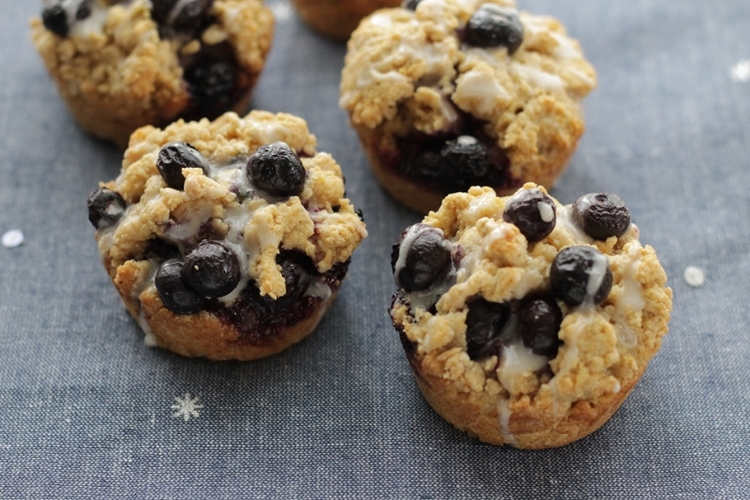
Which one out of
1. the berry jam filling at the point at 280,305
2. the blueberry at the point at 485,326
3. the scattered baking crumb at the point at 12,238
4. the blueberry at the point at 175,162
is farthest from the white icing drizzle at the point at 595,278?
the scattered baking crumb at the point at 12,238

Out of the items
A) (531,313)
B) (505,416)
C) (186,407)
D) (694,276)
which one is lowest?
(186,407)

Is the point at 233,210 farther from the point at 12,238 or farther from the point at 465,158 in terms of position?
the point at 12,238

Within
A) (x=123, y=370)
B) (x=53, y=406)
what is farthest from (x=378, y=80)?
(x=53, y=406)

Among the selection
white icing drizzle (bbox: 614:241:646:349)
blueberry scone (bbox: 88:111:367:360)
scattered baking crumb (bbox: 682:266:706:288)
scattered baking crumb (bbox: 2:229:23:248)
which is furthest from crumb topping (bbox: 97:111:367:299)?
scattered baking crumb (bbox: 682:266:706:288)

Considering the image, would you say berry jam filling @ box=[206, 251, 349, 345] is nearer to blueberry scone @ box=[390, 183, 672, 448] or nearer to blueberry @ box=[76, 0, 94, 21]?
blueberry scone @ box=[390, 183, 672, 448]

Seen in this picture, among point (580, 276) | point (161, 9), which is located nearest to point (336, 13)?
point (161, 9)

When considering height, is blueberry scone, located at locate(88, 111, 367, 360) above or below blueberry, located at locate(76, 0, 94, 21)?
below
